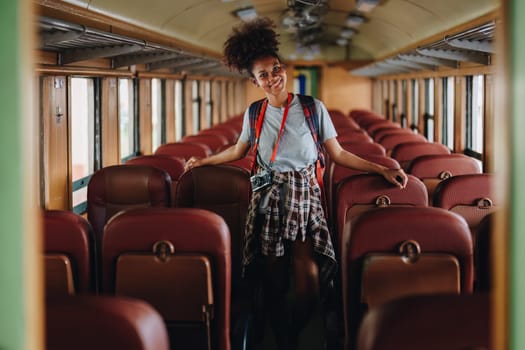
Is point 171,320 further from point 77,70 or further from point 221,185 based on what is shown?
point 77,70

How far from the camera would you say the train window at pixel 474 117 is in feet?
33.7

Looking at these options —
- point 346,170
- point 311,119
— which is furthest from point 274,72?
point 346,170

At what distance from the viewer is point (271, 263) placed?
429 cm

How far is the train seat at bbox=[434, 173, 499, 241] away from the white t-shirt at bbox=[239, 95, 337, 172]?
888mm

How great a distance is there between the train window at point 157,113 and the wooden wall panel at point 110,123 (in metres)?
2.61

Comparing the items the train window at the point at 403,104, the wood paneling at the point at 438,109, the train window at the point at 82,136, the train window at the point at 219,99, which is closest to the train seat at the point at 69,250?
the train window at the point at 82,136

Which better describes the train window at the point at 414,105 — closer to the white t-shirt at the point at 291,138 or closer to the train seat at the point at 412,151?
the train seat at the point at 412,151

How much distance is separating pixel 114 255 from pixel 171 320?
39 cm

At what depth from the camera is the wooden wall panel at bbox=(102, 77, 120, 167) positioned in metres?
8.68

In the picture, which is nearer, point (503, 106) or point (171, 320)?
point (503, 106)

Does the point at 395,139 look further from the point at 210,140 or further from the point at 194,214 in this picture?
the point at 194,214

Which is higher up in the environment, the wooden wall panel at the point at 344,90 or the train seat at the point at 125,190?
the wooden wall panel at the point at 344,90

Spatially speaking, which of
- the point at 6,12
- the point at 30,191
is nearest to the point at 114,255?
the point at 30,191

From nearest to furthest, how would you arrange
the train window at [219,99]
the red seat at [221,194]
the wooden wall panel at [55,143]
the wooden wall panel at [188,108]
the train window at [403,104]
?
the red seat at [221,194] < the wooden wall panel at [55,143] < the wooden wall panel at [188,108] < the train window at [403,104] < the train window at [219,99]
